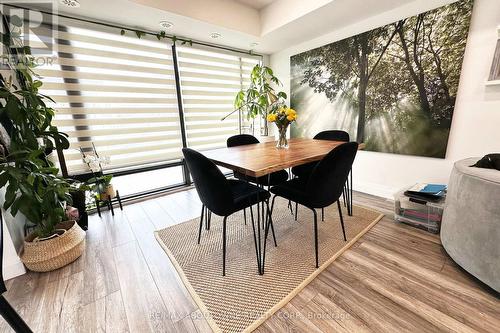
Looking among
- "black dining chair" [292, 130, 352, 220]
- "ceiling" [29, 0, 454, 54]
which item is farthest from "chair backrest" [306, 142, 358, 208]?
"ceiling" [29, 0, 454, 54]

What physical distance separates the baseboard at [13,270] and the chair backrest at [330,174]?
2.24 m

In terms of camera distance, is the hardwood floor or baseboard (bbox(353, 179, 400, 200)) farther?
baseboard (bbox(353, 179, 400, 200))

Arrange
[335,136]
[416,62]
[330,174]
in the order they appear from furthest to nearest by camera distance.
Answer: [335,136] → [416,62] → [330,174]

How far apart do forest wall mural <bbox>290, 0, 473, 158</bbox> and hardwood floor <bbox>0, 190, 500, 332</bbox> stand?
1187 millimetres

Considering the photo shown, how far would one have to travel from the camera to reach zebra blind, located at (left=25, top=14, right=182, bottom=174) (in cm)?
227

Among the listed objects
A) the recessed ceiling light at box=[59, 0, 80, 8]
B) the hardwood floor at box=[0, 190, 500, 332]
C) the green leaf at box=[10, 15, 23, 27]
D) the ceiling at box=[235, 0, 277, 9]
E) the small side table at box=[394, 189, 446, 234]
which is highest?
the ceiling at box=[235, 0, 277, 9]

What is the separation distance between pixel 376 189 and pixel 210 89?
2875 mm

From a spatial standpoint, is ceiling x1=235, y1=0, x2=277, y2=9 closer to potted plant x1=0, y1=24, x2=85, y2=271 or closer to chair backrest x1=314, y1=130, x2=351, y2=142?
chair backrest x1=314, y1=130, x2=351, y2=142

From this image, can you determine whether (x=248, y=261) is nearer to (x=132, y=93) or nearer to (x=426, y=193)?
(x=426, y=193)

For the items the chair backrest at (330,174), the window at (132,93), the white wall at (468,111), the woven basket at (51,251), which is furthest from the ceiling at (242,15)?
the woven basket at (51,251)

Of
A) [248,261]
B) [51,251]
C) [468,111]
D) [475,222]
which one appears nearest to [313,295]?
[248,261]

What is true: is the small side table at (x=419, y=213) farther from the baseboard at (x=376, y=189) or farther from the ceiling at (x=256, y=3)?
the ceiling at (x=256, y=3)

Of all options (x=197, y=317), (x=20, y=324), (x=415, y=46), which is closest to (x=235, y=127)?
(x=415, y=46)

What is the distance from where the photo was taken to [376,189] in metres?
2.84
